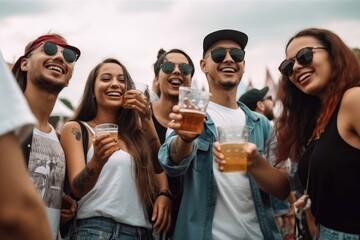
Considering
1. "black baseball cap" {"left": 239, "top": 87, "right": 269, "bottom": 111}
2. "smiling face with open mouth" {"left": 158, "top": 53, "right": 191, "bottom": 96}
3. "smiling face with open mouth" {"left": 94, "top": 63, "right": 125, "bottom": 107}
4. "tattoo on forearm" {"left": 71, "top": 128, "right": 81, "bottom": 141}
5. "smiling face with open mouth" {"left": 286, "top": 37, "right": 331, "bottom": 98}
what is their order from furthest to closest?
1. "black baseball cap" {"left": 239, "top": 87, "right": 269, "bottom": 111}
2. "smiling face with open mouth" {"left": 158, "top": 53, "right": 191, "bottom": 96}
3. "smiling face with open mouth" {"left": 94, "top": 63, "right": 125, "bottom": 107}
4. "tattoo on forearm" {"left": 71, "top": 128, "right": 81, "bottom": 141}
5. "smiling face with open mouth" {"left": 286, "top": 37, "right": 331, "bottom": 98}

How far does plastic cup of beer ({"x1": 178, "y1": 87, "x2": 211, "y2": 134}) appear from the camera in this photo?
2.86 metres

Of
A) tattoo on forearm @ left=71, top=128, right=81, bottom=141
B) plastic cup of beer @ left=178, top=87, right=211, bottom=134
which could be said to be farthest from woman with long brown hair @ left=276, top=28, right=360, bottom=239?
tattoo on forearm @ left=71, top=128, right=81, bottom=141

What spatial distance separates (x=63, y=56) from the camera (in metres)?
3.79

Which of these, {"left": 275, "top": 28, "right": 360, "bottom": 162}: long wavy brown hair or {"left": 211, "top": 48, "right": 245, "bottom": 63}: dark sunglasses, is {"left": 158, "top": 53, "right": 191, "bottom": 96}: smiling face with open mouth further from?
{"left": 275, "top": 28, "right": 360, "bottom": 162}: long wavy brown hair

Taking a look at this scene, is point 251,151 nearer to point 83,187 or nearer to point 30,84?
point 83,187

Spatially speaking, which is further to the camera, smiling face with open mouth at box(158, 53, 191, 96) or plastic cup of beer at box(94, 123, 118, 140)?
smiling face with open mouth at box(158, 53, 191, 96)

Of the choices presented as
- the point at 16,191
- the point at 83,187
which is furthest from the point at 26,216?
the point at 83,187

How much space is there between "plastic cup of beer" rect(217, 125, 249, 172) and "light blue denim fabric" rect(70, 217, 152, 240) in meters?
0.98

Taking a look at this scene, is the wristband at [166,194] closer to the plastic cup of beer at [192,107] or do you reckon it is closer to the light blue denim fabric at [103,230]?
the light blue denim fabric at [103,230]

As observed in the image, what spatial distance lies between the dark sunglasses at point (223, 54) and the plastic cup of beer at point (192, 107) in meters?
0.99

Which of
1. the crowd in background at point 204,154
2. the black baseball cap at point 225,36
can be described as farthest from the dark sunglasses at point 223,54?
the black baseball cap at point 225,36

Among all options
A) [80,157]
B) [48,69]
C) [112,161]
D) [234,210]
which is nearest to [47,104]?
[48,69]

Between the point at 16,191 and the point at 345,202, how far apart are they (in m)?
2.15

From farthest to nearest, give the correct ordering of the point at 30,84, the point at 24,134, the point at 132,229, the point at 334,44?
the point at 30,84
the point at 132,229
the point at 334,44
the point at 24,134
